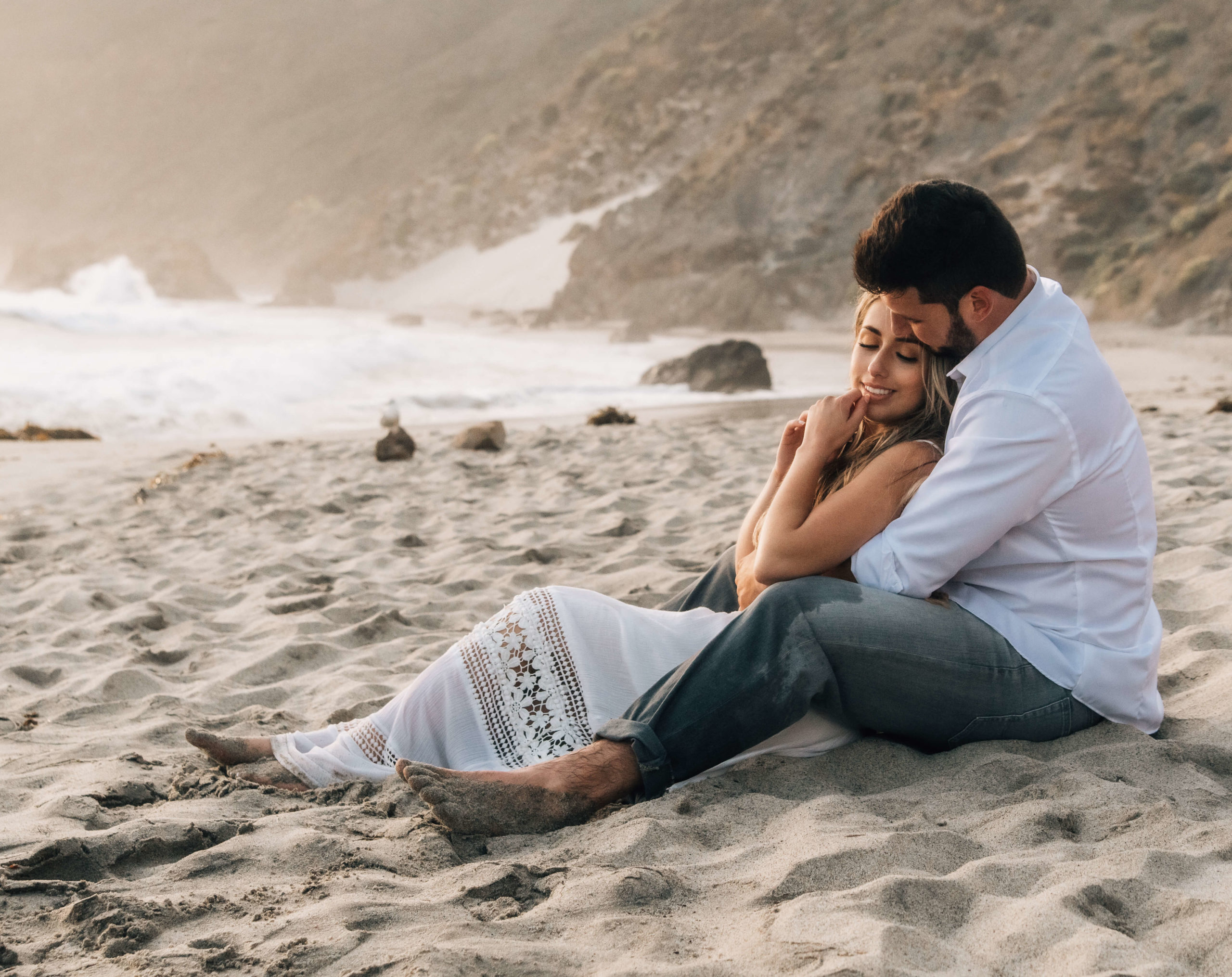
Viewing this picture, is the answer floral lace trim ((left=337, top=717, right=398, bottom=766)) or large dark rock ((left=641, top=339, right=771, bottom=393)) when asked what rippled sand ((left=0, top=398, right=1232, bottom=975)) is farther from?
large dark rock ((left=641, top=339, right=771, bottom=393))

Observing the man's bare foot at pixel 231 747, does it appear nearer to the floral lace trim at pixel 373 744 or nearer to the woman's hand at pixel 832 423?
the floral lace trim at pixel 373 744

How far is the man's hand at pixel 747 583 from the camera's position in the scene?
8.11 ft

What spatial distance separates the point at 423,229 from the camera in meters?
51.5

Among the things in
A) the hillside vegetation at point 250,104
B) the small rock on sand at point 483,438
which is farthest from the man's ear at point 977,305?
the hillside vegetation at point 250,104

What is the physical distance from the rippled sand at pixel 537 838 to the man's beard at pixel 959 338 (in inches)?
33.9

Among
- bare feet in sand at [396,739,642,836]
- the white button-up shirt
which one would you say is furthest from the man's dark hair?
bare feet in sand at [396,739,642,836]

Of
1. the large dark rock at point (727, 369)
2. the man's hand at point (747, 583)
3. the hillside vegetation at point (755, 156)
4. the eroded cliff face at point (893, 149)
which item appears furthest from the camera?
the hillside vegetation at point (755, 156)

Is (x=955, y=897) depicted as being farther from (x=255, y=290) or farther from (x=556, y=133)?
(x=255, y=290)

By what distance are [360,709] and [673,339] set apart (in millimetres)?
23968

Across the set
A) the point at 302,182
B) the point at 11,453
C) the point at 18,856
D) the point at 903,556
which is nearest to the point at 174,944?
the point at 18,856

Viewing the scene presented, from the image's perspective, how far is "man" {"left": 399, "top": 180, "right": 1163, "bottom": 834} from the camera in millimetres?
2039

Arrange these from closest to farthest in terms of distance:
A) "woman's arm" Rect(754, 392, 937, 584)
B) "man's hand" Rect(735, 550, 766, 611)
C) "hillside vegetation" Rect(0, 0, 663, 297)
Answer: "woman's arm" Rect(754, 392, 937, 584)
"man's hand" Rect(735, 550, 766, 611)
"hillside vegetation" Rect(0, 0, 663, 297)

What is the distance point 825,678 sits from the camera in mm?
2143

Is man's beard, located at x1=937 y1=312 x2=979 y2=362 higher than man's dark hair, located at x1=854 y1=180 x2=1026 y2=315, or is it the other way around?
man's dark hair, located at x1=854 y1=180 x2=1026 y2=315
